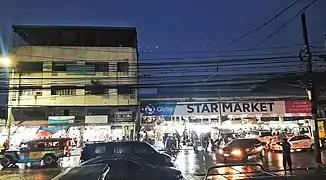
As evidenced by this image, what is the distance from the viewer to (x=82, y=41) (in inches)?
1533

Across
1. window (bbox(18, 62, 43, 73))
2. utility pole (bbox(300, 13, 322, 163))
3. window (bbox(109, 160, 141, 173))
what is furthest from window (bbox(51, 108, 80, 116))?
window (bbox(109, 160, 141, 173))

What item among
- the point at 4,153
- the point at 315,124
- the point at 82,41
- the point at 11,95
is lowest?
the point at 4,153

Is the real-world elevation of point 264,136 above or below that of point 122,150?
below

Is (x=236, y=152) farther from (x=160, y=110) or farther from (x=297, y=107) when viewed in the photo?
(x=297, y=107)

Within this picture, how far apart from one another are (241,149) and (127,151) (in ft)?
38.2

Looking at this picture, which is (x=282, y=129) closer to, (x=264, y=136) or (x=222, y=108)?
(x=264, y=136)

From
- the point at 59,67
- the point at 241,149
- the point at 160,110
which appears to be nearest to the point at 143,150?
the point at 241,149

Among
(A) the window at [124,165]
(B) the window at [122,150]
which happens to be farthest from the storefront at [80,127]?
(A) the window at [124,165]

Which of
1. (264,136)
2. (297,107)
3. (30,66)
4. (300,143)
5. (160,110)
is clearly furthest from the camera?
(30,66)

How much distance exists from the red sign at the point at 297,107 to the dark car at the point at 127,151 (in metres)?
15.4

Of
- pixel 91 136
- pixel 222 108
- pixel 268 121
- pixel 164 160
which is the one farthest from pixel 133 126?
pixel 164 160

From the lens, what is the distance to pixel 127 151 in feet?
49.5

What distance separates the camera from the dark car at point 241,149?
24.1 m

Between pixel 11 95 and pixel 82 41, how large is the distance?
30.9 feet
